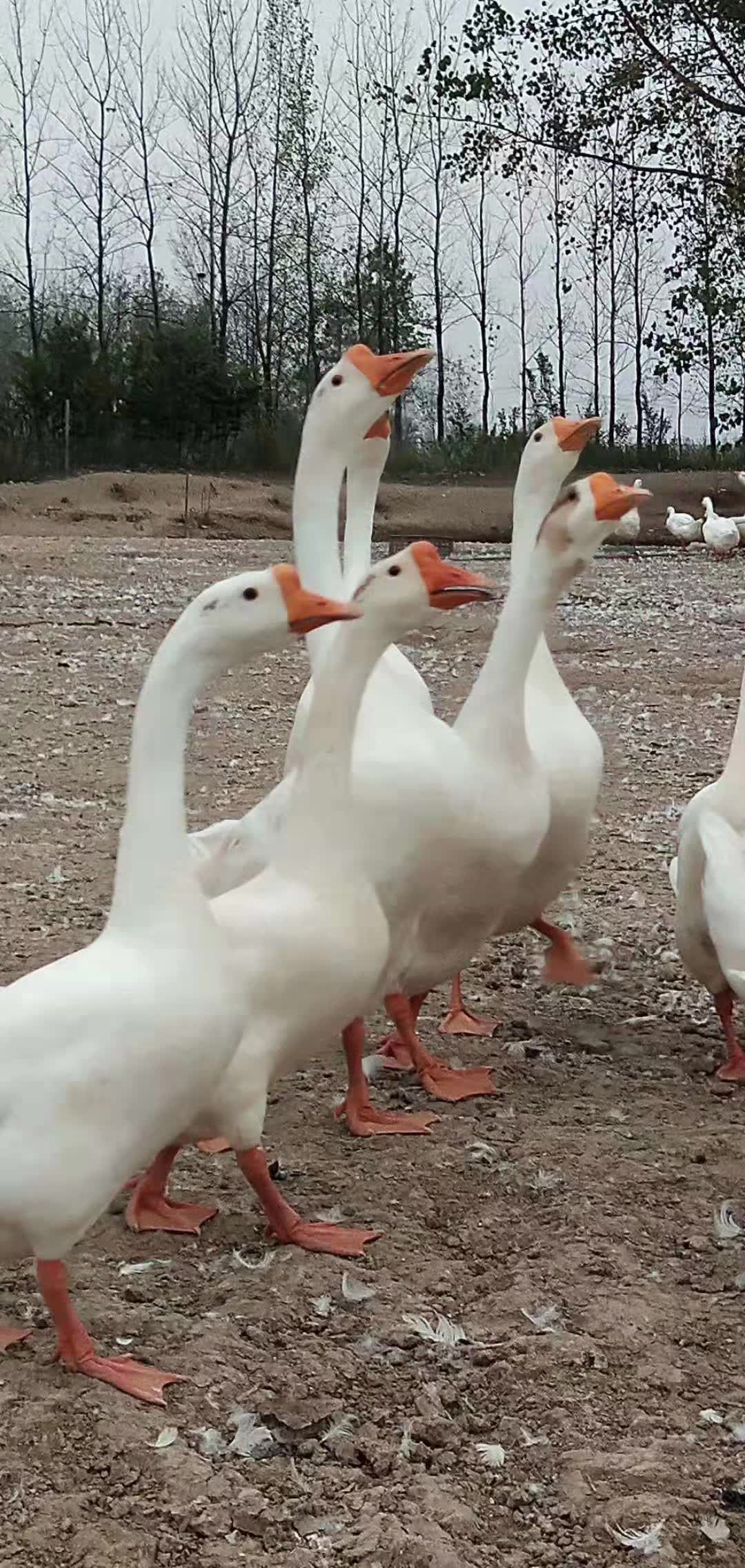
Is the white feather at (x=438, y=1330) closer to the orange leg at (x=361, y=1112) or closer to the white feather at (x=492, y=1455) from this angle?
the white feather at (x=492, y=1455)

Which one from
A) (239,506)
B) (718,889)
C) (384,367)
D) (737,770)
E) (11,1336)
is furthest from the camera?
(239,506)

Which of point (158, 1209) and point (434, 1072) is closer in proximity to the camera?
point (158, 1209)

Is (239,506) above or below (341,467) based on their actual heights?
above

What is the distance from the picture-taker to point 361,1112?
3.69 meters

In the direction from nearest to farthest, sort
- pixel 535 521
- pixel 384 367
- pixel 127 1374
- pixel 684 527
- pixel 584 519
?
pixel 127 1374, pixel 584 519, pixel 384 367, pixel 535 521, pixel 684 527

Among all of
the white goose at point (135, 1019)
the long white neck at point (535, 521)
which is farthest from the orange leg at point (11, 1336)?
the long white neck at point (535, 521)

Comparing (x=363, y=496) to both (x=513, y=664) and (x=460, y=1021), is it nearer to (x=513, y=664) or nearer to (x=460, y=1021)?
(x=513, y=664)

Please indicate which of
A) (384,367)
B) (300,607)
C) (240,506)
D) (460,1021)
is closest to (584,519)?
(384,367)

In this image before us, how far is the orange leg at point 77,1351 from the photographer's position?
98.9 inches

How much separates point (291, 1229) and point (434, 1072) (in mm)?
982

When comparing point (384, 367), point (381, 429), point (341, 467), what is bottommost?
point (341, 467)

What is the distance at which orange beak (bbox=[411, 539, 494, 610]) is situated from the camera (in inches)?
138

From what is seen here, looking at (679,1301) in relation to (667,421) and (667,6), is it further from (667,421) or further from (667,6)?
(667,421)

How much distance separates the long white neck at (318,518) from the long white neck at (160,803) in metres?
1.41
